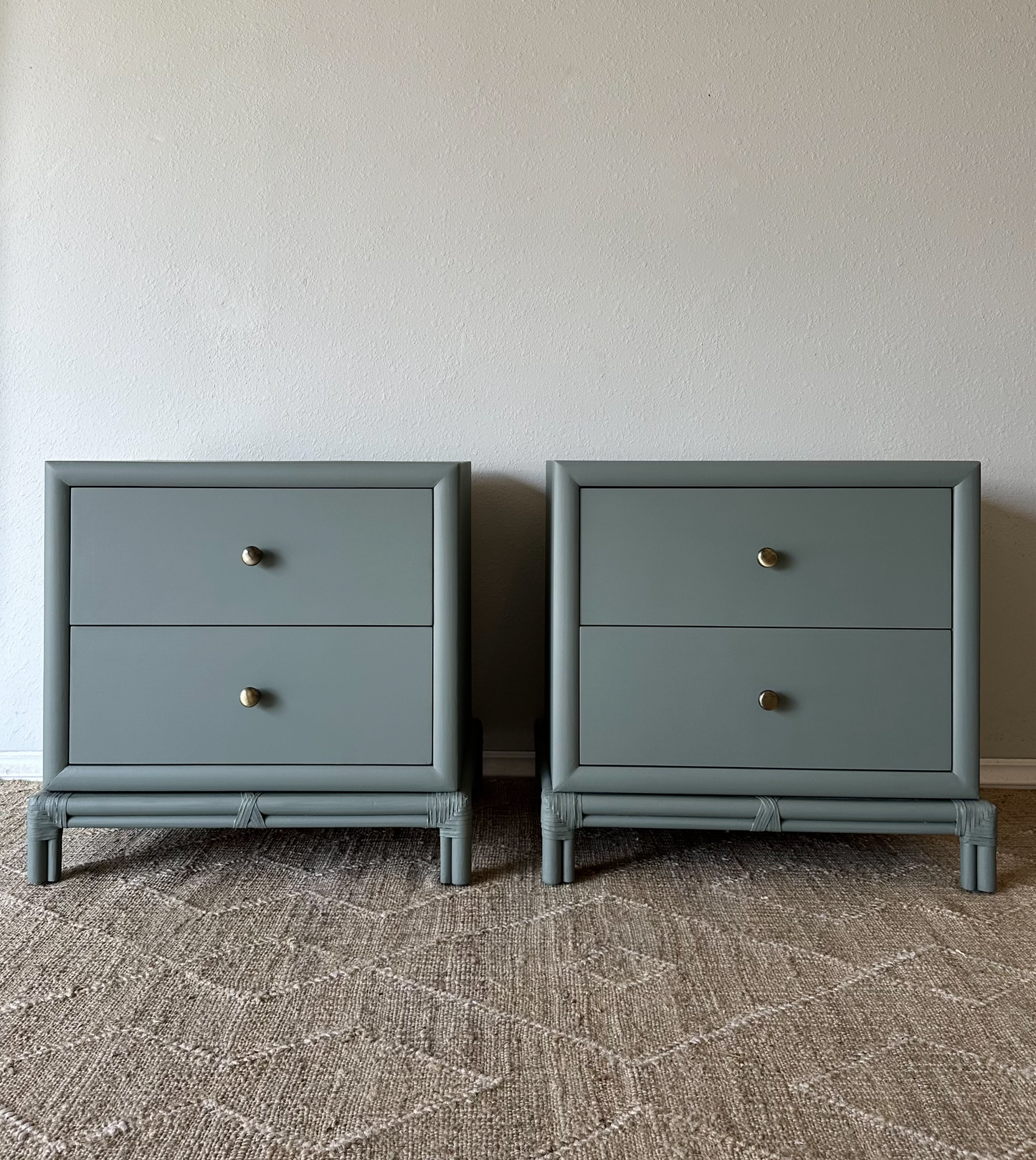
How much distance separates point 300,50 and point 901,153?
4.00ft

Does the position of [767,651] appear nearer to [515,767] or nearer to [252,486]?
[515,767]

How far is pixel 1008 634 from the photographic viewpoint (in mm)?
1718

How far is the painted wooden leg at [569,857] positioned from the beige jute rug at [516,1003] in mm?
23

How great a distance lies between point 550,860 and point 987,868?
0.66 metres

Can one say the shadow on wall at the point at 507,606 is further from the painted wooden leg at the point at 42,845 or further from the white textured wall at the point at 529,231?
the painted wooden leg at the point at 42,845

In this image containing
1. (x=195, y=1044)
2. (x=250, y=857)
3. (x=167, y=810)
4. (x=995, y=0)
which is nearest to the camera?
(x=195, y=1044)

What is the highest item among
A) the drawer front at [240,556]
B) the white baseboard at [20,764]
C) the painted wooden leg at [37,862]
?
the drawer front at [240,556]

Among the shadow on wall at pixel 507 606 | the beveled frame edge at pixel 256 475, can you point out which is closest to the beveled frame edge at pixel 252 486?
the beveled frame edge at pixel 256 475

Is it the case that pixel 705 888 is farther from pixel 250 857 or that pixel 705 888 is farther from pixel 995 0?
pixel 995 0

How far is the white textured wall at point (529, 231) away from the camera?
64.6 inches

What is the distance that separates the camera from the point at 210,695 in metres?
1.28

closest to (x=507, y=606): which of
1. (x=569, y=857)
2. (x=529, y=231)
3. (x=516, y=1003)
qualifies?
(x=569, y=857)

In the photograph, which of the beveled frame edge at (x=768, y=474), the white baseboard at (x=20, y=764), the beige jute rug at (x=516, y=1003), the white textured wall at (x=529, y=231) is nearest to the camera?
the beige jute rug at (x=516, y=1003)

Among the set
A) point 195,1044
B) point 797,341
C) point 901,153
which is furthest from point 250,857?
point 901,153
